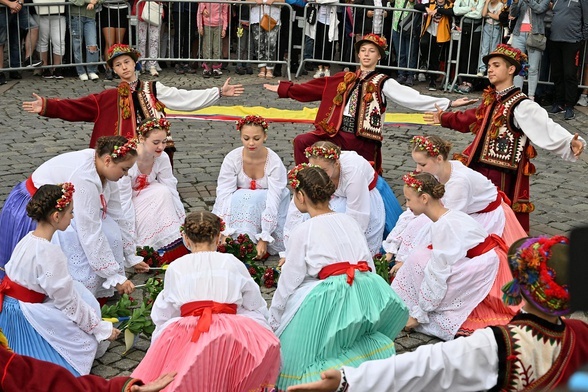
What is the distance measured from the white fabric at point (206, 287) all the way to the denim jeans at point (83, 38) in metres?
9.15

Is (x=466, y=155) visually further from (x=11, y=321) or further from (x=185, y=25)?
(x=185, y=25)

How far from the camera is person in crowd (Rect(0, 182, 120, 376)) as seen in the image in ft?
17.1

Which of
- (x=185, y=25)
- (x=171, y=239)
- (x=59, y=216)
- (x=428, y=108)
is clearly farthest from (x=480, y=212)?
(x=185, y=25)

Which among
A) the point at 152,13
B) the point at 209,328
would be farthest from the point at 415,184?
the point at 152,13

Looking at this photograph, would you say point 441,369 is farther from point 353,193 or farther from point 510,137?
point 510,137

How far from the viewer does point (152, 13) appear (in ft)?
45.2

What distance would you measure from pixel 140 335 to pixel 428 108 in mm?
3728

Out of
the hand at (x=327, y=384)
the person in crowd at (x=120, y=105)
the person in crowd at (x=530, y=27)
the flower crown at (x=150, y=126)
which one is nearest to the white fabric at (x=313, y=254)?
the hand at (x=327, y=384)

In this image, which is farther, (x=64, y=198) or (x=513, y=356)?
(x=64, y=198)

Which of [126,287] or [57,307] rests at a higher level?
[57,307]

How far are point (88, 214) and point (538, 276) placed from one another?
11.9 feet

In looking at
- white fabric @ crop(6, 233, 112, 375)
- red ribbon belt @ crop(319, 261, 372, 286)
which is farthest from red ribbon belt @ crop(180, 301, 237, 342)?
white fabric @ crop(6, 233, 112, 375)

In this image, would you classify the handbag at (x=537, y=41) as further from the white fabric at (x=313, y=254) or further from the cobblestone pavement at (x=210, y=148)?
the white fabric at (x=313, y=254)

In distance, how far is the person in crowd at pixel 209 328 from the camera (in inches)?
186
